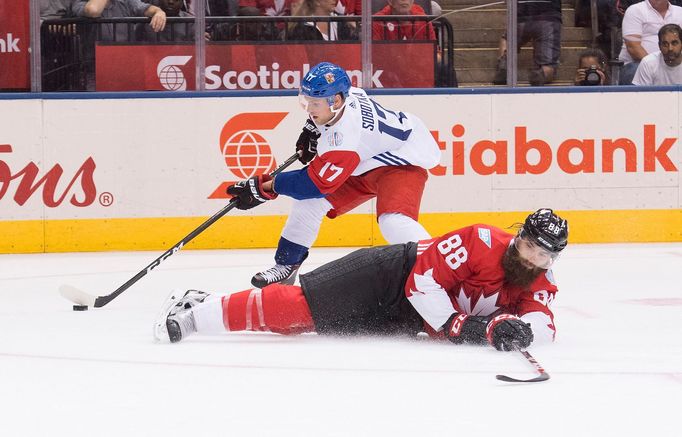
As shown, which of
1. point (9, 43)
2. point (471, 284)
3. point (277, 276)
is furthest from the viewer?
point (9, 43)

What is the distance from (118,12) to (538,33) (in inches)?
96.2

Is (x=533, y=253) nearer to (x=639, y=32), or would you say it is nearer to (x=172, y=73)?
(x=172, y=73)

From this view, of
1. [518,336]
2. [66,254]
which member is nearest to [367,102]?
[518,336]

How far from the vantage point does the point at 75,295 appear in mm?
5047

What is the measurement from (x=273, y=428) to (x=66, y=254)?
4505mm

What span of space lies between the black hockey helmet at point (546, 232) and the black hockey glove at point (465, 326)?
32cm

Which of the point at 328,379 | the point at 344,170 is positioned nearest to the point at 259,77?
the point at 344,170

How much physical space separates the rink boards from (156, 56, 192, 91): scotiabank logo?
0.08 metres

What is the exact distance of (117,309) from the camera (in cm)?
511

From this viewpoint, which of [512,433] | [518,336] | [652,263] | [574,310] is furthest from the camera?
[652,263]

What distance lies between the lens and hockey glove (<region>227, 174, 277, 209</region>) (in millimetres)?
4844

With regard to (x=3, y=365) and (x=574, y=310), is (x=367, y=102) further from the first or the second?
(x=3, y=365)

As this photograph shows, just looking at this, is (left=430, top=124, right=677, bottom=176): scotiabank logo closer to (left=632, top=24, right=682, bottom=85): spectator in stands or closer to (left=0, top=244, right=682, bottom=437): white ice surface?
(left=632, top=24, right=682, bottom=85): spectator in stands

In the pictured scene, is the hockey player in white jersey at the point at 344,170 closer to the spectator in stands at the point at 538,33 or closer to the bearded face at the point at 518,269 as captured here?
the bearded face at the point at 518,269
